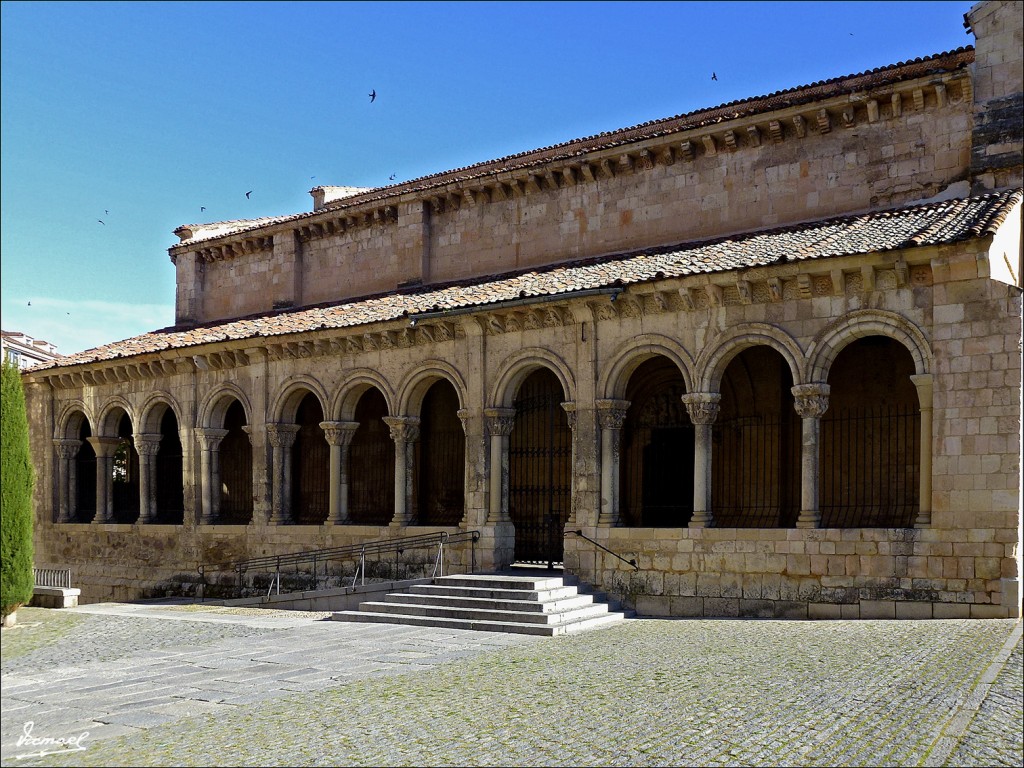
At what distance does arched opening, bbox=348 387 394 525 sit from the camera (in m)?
25.7

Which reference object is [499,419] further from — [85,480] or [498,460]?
[85,480]

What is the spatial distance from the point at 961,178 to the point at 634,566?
8.76 metres

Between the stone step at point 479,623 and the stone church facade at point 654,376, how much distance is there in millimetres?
1721

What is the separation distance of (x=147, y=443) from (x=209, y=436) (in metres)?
2.69

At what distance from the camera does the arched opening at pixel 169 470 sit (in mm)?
29375

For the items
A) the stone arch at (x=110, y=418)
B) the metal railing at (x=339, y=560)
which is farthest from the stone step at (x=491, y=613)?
the stone arch at (x=110, y=418)

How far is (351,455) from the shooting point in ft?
86.2

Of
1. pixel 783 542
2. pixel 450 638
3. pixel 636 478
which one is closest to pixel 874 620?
pixel 783 542

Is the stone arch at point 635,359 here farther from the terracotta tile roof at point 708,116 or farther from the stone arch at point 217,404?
the stone arch at point 217,404

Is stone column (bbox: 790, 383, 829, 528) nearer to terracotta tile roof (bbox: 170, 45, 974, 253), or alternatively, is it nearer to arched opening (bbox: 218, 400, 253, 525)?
terracotta tile roof (bbox: 170, 45, 974, 253)

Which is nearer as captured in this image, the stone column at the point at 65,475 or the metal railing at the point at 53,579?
the metal railing at the point at 53,579

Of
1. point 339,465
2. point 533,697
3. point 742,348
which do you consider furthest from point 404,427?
point 533,697

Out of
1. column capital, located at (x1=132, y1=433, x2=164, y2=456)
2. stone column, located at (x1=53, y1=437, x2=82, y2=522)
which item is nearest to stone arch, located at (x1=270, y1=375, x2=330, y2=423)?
column capital, located at (x1=132, y1=433, x2=164, y2=456)

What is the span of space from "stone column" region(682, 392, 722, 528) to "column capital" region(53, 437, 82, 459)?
1930 centimetres
